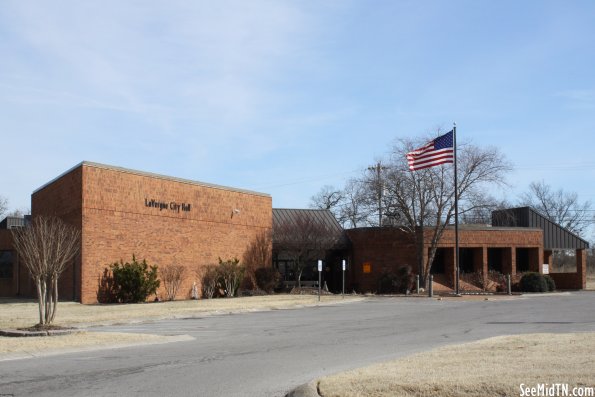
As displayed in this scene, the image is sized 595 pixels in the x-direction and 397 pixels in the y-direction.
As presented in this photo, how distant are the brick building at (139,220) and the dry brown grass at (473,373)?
906 inches

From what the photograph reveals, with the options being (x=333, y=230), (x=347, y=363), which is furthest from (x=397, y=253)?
(x=347, y=363)

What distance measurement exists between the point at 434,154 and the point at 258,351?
23528 mm

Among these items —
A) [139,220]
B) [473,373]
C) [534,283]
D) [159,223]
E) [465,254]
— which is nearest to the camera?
[473,373]

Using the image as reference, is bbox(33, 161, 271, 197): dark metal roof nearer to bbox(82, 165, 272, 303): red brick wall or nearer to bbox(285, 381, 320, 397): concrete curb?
bbox(82, 165, 272, 303): red brick wall

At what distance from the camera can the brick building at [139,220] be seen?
3169cm

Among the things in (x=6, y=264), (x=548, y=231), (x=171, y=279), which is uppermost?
(x=548, y=231)

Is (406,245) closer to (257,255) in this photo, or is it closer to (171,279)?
(257,255)

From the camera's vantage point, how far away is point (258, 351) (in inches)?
563

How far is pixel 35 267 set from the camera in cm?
1870

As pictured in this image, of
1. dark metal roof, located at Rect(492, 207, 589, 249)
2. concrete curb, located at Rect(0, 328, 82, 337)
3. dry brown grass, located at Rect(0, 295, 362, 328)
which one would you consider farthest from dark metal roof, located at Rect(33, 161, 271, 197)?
dark metal roof, located at Rect(492, 207, 589, 249)

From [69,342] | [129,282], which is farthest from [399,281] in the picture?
[69,342]

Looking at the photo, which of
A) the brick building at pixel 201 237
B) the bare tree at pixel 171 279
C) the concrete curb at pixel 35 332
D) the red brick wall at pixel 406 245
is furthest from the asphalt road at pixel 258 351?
the red brick wall at pixel 406 245

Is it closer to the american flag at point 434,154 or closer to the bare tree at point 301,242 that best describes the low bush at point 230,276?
the bare tree at point 301,242

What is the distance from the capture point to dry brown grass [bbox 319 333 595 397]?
7.98 metres
